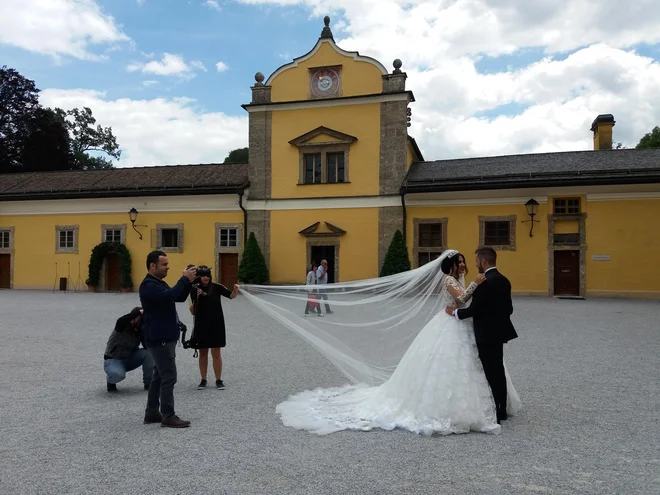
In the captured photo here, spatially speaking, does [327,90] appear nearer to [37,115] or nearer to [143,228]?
[143,228]

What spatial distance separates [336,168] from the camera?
23438 millimetres

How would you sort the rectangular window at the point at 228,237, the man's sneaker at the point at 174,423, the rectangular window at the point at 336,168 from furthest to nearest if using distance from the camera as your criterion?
the rectangular window at the point at 228,237 < the rectangular window at the point at 336,168 < the man's sneaker at the point at 174,423

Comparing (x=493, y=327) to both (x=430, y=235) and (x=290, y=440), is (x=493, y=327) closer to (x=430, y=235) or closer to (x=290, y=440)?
(x=290, y=440)

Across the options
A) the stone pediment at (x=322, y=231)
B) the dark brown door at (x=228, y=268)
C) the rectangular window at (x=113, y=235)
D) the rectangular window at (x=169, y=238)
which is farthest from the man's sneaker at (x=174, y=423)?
the rectangular window at (x=113, y=235)

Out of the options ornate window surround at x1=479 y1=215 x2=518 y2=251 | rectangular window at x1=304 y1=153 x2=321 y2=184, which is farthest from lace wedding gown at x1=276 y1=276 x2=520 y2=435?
rectangular window at x1=304 y1=153 x2=321 y2=184

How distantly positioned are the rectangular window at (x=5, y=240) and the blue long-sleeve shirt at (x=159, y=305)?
86.1ft

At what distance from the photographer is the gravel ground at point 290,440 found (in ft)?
12.8

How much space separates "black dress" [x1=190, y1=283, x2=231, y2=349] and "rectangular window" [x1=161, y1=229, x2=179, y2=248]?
61.9 ft

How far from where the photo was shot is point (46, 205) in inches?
1049

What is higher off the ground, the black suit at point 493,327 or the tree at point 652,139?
the tree at point 652,139

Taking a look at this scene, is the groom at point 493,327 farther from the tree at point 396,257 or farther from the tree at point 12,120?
the tree at point 12,120

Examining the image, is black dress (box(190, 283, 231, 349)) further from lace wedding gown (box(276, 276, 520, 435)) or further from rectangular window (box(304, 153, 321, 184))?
rectangular window (box(304, 153, 321, 184))

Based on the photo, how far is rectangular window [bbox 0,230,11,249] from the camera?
27156mm

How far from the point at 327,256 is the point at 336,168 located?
389cm
